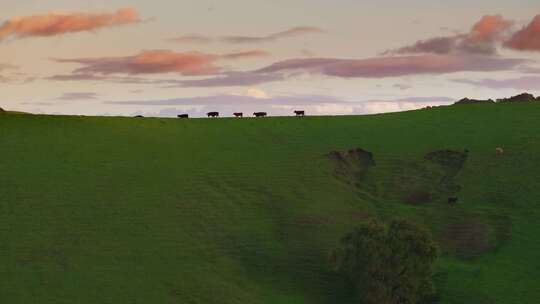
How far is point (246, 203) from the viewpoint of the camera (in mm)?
72188

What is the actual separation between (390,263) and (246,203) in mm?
16489

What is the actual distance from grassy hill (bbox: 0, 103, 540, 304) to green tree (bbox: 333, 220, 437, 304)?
251 centimetres

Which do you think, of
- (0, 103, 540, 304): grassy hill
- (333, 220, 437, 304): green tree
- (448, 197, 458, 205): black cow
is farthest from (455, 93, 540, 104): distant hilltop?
(333, 220, 437, 304): green tree

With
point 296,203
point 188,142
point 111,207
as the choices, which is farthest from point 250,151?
point 111,207

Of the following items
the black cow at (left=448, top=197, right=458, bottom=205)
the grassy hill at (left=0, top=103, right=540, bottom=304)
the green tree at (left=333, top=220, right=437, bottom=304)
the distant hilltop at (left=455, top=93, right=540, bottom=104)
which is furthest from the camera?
the distant hilltop at (left=455, top=93, right=540, bottom=104)

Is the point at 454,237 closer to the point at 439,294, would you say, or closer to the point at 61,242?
the point at 439,294

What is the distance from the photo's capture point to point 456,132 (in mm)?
90250

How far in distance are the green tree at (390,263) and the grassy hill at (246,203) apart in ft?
8.24

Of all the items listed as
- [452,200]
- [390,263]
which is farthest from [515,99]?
[390,263]

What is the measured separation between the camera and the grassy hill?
202 feet

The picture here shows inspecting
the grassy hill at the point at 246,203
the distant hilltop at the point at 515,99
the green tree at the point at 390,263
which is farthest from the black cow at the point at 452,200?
the distant hilltop at the point at 515,99

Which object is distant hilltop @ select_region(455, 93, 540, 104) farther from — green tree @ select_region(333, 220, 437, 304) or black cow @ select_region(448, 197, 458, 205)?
green tree @ select_region(333, 220, 437, 304)

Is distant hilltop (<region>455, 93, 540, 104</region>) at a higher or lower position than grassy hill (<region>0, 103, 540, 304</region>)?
higher

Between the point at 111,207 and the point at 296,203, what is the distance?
50.1 ft
